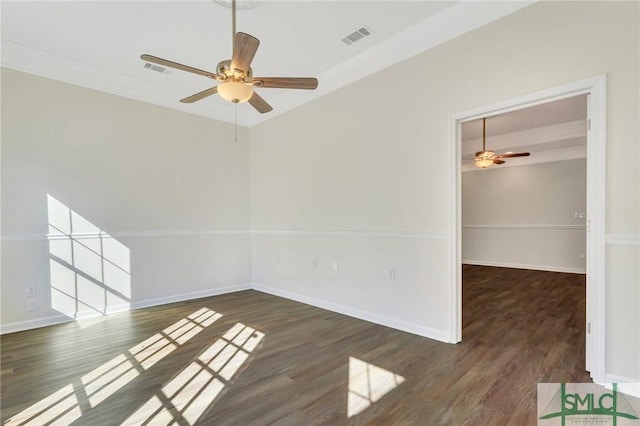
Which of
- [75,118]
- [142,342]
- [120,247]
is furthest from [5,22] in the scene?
[142,342]

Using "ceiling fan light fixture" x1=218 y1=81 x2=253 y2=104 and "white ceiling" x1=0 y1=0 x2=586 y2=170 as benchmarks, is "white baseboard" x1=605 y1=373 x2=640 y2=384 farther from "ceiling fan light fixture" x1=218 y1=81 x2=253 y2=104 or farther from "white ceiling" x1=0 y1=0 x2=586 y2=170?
"ceiling fan light fixture" x1=218 y1=81 x2=253 y2=104

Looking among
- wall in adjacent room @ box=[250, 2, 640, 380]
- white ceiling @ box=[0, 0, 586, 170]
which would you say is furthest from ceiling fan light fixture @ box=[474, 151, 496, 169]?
wall in adjacent room @ box=[250, 2, 640, 380]

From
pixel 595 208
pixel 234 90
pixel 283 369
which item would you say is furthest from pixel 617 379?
pixel 234 90

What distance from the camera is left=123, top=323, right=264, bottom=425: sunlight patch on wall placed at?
178 cm

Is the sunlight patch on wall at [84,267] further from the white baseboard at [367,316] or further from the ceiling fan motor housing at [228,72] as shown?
the ceiling fan motor housing at [228,72]

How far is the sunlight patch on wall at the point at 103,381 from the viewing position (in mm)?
1795

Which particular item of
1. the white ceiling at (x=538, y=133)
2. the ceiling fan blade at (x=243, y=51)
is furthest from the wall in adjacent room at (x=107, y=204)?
the white ceiling at (x=538, y=133)

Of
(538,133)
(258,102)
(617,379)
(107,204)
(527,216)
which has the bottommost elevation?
(617,379)

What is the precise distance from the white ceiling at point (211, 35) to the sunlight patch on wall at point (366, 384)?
119 inches

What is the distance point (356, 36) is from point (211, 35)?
1503mm

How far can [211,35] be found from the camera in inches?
120

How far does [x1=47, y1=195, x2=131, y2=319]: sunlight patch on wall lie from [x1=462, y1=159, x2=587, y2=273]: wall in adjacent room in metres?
7.64

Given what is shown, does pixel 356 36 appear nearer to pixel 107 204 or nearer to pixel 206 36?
pixel 206 36

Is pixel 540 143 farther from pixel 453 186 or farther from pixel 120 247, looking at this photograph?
pixel 120 247
